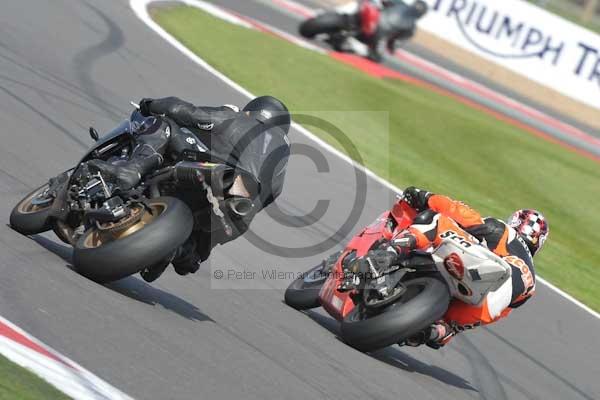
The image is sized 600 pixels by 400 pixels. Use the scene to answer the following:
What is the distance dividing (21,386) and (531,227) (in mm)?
4154

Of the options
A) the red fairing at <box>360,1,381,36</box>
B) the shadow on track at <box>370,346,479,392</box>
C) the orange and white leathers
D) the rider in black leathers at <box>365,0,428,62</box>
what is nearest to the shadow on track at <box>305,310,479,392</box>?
the shadow on track at <box>370,346,479,392</box>

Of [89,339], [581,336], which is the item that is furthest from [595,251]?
[89,339]

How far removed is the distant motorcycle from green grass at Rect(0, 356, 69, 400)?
1548 centimetres

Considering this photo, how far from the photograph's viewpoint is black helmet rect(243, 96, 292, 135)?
265 inches

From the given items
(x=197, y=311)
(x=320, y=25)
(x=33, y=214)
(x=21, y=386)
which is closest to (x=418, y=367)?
(x=197, y=311)

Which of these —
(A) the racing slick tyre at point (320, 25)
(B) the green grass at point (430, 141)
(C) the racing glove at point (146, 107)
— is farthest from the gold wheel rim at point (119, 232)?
(A) the racing slick tyre at point (320, 25)

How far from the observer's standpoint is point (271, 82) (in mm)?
15008

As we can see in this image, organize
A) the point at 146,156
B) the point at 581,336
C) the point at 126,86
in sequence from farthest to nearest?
the point at 126,86, the point at 581,336, the point at 146,156

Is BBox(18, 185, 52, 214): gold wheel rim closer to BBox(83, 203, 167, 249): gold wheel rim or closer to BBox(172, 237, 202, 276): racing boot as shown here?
BBox(83, 203, 167, 249): gold wheel rim

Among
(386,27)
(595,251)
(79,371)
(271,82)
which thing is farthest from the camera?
(386,27)

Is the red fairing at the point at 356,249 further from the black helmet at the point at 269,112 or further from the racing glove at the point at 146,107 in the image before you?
the racing glove at the point at 146,107

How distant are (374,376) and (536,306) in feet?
12.5

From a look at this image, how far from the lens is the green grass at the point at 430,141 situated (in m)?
13.7

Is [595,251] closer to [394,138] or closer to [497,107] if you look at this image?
[394,138]
